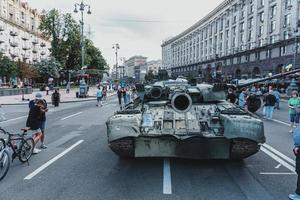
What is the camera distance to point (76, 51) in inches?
2511

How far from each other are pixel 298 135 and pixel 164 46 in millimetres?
131076

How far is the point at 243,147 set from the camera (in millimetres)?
5988

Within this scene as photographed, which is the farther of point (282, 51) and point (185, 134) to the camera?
point (282, 51)

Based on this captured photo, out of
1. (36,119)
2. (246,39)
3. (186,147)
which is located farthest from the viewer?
(246,39)

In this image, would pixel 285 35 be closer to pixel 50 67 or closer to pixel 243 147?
pixel 243 147

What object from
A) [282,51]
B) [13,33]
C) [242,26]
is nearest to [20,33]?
[13,33]

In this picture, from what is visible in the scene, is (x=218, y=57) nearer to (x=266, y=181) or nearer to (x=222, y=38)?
(x=222, y=38)

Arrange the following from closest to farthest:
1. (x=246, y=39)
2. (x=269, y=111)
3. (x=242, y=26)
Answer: (x=269, y=111), (x=246, y=39), (x=242, y=26)

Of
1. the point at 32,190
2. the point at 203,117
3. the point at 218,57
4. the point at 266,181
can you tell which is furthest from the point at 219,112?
the point at 218,57

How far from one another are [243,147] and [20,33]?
77.8 m

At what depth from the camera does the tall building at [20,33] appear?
210ft

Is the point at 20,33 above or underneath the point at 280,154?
above

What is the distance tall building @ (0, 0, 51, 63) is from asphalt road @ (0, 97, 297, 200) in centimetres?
5879

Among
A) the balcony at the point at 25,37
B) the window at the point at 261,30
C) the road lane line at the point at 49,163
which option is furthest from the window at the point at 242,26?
the road lane line at the point at 49,163
